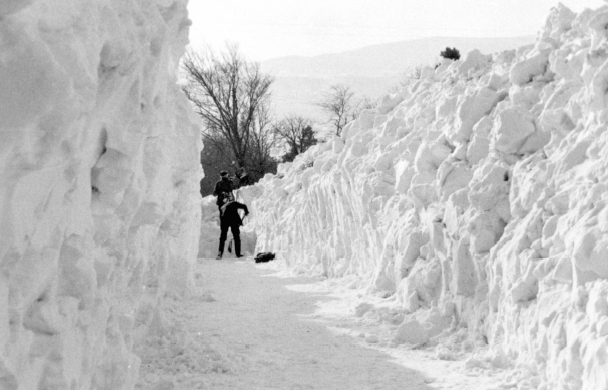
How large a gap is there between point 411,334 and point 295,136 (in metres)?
26.7

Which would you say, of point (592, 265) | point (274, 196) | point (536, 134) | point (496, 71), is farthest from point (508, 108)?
point (274, 196)

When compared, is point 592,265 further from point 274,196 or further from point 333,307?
point 274,196

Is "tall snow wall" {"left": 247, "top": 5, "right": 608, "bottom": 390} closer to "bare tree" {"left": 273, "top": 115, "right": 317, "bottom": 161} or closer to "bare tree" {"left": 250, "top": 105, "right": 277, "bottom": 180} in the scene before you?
"bare tree" {"left": 250, "top": 105, "right": 277, "bottom": 180}

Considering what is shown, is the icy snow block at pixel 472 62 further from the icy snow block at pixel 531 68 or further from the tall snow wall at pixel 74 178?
the tall snow wall at pixel 74 178

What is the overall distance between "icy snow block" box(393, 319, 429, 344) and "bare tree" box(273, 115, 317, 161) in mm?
23544

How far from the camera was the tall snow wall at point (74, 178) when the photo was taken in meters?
2.38

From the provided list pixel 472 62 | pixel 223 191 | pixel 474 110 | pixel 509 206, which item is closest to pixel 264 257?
pixel 223 191

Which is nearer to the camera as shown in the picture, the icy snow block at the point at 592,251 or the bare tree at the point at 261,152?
the icy snow block at the point at 592,251

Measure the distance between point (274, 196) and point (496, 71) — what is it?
9534mm

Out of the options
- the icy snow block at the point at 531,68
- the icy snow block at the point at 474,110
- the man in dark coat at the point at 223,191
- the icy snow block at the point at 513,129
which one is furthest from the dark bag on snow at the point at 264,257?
the icy snow block at the point at 513,129

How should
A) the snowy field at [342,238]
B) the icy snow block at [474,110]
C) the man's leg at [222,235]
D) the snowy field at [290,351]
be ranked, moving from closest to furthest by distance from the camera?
the snowy field at [342,238]
the snowy field at [290,351]
the icy snow block at [474,110]
the man's leg at [222,235]

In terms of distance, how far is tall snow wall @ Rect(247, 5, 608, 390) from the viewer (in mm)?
4484

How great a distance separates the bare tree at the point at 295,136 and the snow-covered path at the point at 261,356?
72.8ft

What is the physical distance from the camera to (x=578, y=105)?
5734 mm
